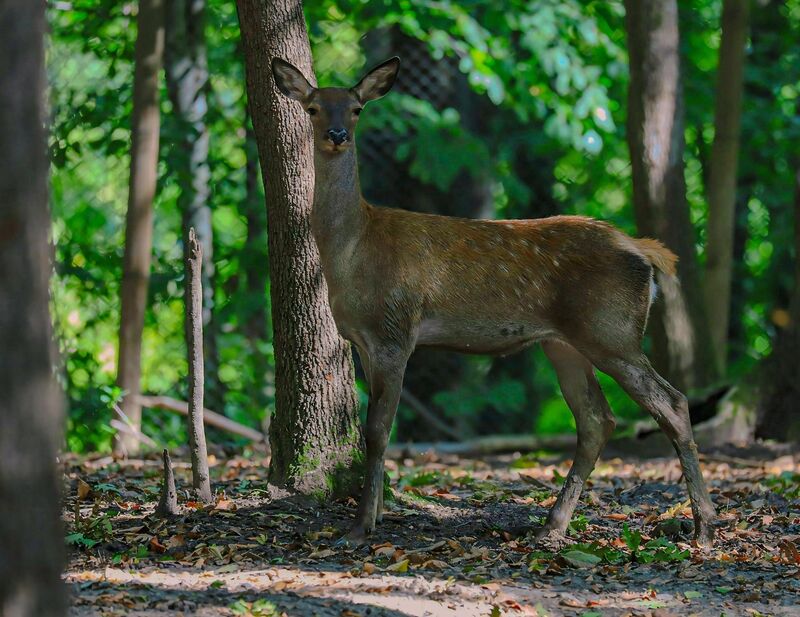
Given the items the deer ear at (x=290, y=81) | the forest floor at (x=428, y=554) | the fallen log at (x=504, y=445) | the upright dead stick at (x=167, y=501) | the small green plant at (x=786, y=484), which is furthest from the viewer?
the fallen log at (x=504, y=445)

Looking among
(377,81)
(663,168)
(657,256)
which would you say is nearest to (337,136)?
(377,81)

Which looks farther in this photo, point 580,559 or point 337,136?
point 337,136

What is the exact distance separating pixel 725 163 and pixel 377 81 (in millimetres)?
5016

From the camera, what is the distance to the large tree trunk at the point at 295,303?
6.50m

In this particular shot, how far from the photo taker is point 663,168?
9.83m

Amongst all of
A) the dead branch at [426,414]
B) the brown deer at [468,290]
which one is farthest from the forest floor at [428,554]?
the dead branch at [426,414]

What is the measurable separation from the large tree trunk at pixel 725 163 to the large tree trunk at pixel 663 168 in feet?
2.32

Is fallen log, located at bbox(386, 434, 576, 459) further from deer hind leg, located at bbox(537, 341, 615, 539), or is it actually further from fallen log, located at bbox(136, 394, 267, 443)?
deer hind leg, located at bbox(537, 341, 615, 539)

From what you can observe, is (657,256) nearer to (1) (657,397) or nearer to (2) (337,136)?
(1) (657,397)

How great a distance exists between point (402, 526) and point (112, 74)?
18.7 ft

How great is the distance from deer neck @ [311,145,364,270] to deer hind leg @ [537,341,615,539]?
4.50 feet

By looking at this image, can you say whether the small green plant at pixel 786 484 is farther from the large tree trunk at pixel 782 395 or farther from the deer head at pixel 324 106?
the deer head at pixel 324 106

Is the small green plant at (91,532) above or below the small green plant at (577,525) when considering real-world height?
above

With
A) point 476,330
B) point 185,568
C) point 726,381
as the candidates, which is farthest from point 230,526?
point 726,381
